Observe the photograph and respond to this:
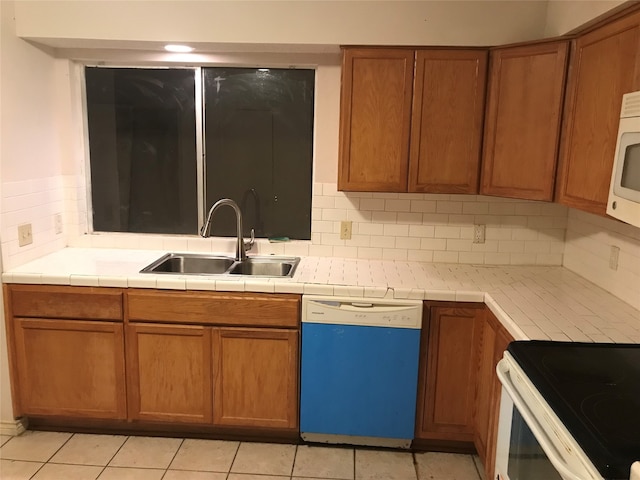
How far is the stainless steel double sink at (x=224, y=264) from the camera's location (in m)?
3.12

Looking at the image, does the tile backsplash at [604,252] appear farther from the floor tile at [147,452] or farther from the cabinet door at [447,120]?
the floor tile at [147,452]

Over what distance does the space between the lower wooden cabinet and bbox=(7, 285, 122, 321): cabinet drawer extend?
70.8 inches

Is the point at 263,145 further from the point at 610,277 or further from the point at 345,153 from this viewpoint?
the point at 610,277

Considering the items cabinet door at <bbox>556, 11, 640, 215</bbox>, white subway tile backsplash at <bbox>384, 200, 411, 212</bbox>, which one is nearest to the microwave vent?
cabinet door at <bbox>556, 11, 640, 215</bbox>

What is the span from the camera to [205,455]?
2.78m

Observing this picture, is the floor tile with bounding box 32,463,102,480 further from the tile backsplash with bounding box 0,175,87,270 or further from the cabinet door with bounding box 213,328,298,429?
the tile backsplash with bounding box 0,175,87,270

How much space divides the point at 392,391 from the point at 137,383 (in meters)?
Result: 1.31

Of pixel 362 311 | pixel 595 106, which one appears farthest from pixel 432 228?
pixel 595 106

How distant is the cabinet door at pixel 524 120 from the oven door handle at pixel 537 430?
3.62 ft

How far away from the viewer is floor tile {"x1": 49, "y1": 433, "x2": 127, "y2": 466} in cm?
271

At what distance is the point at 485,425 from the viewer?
2.56m

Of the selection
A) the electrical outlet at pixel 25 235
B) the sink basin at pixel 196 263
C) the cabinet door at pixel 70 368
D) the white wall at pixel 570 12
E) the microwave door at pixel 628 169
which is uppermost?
the white wall at pixel 570 12

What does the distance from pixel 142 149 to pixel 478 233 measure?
206cm

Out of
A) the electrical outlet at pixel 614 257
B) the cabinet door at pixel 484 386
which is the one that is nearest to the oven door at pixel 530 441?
the cabinet door at pixel 484 386
